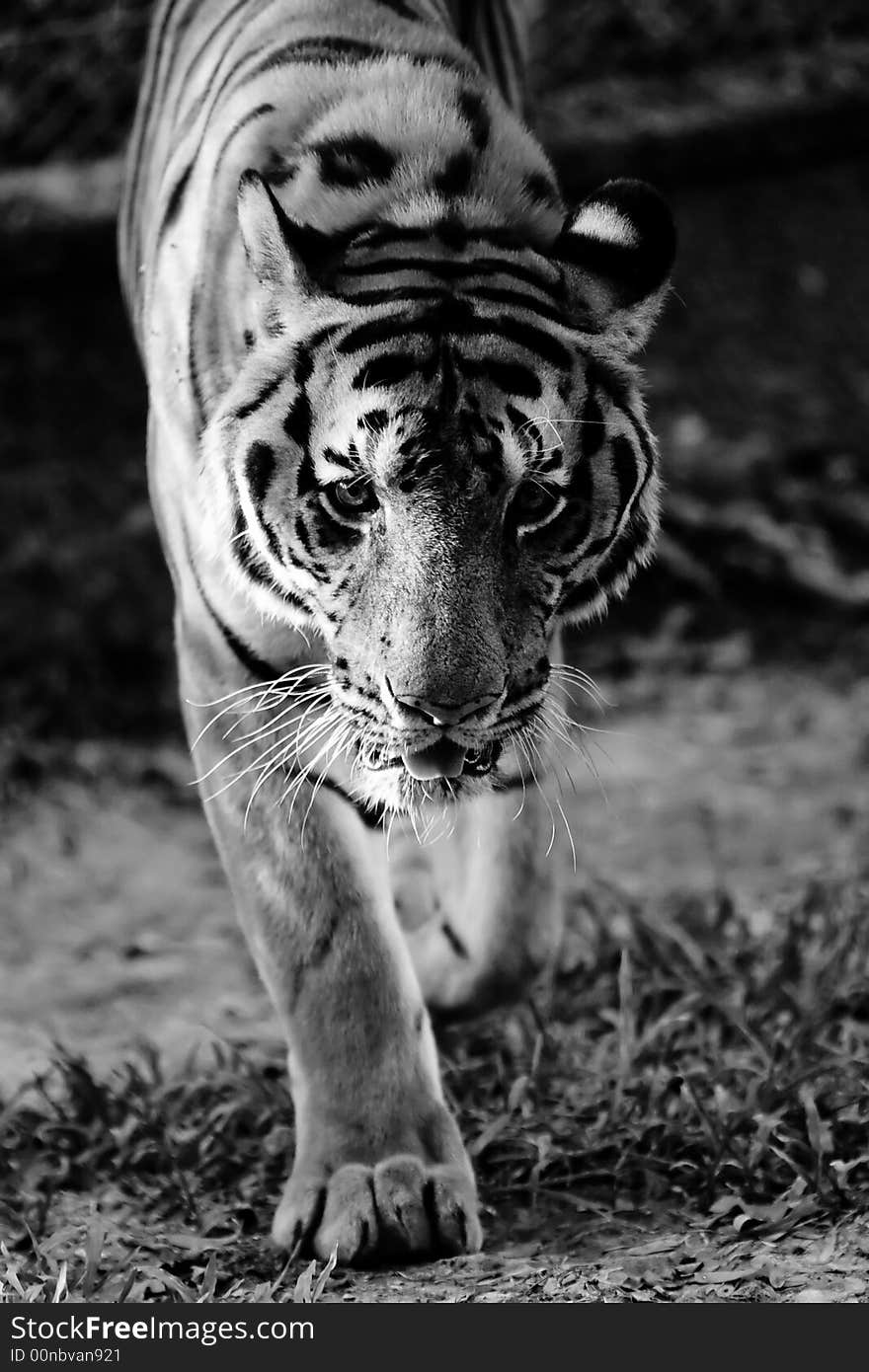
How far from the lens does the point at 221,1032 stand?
376 cm

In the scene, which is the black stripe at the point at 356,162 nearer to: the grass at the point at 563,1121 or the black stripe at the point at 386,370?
the black stripe at the point at 386,370

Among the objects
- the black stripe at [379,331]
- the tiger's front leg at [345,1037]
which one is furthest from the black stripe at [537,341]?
the tiger's front leg at [345,1037]

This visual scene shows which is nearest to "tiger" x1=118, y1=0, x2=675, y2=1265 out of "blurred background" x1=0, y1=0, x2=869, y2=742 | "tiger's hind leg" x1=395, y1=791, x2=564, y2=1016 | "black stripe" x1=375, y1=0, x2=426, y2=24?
"black stripe" x1=375, y1=0, x2=426, y2=24

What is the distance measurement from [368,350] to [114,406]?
355 centimetres

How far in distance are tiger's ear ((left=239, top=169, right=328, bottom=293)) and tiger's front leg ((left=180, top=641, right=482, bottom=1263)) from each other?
2.42 ft

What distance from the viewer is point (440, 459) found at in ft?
8.39

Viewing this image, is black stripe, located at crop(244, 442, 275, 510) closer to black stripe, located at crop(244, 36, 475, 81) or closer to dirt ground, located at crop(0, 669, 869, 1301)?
black stripe, located at crop(244, 36, 475, 81)

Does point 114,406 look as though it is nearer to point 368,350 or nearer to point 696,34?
point 696,34

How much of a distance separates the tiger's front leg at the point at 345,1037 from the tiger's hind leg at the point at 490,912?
507mm

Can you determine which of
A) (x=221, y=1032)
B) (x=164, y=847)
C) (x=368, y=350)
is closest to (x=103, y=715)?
(x=164, y=847)

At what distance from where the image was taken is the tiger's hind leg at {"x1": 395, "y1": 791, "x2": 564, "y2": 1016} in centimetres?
346

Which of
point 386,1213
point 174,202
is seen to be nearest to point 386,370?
point 174,202

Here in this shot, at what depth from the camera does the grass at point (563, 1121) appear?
9.37 ft

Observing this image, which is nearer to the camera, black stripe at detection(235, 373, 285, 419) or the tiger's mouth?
the tiger's mouth
